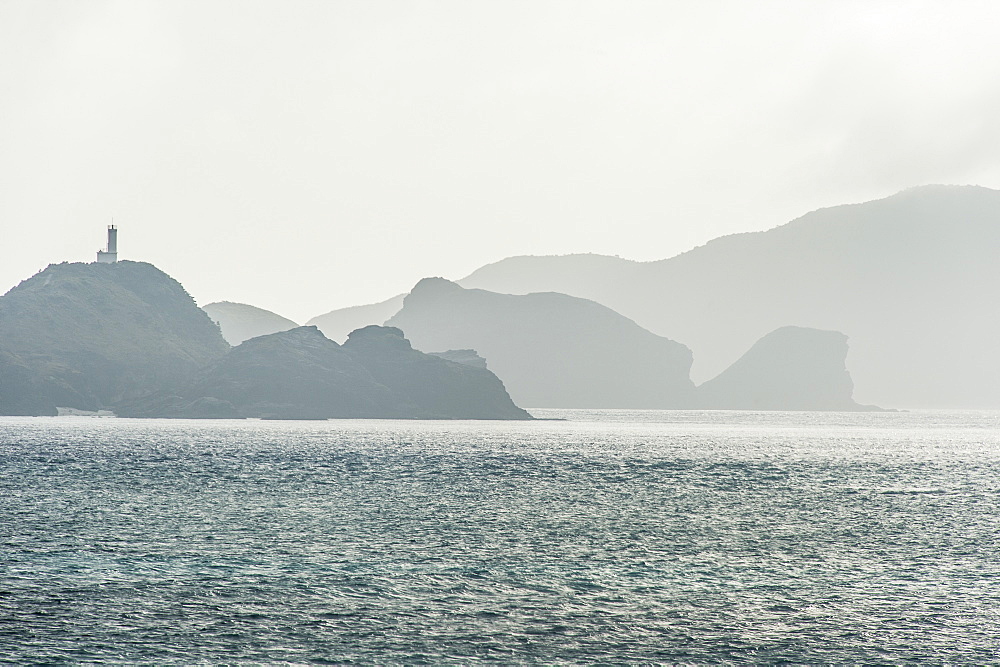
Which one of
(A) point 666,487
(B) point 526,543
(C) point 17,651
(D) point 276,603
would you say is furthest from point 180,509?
(A) point 666,487

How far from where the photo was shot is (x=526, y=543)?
2378 inches

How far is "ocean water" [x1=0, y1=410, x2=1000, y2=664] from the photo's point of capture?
114 feet

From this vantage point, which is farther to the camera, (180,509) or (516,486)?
(516,486)

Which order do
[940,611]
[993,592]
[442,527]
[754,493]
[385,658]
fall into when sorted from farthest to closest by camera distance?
[754,493] < [442,527] < [993,592] < [940,611] < [385,658]

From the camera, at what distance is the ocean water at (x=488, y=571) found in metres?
34.8

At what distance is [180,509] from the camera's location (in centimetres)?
7619

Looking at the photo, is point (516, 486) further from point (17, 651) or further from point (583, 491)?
point (17, 651)

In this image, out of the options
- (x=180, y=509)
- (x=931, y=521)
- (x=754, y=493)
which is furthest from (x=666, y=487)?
(x=180, y=509)

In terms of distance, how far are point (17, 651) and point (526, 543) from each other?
33.2 meters

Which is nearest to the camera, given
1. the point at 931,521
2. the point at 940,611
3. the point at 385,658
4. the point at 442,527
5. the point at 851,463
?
the point at 385,658

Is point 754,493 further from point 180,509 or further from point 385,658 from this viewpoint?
point 385,658

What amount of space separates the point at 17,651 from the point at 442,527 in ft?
123

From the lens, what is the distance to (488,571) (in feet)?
162

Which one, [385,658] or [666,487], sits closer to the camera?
[385,658]
